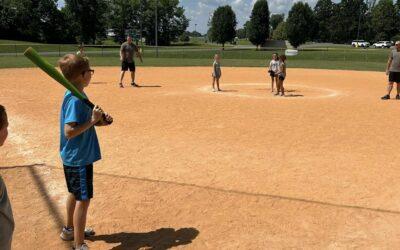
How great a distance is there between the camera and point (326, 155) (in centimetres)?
711

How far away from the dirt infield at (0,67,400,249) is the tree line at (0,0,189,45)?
2622 inches

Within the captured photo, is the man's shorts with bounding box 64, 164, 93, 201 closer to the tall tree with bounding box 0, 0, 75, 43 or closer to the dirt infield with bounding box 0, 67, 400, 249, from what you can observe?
the dirt infield with bounding box 0, 67, 400, 249

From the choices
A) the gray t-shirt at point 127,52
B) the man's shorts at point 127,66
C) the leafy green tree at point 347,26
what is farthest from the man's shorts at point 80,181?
the leafy green tree at point 347,26

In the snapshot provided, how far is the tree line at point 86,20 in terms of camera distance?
7162 centimetres

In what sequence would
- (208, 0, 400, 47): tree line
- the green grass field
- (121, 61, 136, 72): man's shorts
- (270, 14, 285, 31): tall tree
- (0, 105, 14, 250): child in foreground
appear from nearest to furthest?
1. (0, 105, 14, 250): child in foreground
2. (121, 61, 136, 72): man's shorts
3. the green grass field
4. (208, 0, 400, 47): tree line
5. (270, 14, 285, 31): tall tree

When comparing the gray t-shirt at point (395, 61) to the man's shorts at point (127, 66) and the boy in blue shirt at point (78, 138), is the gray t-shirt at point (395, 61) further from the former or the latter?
the boy in blue shirt at point (78, 138)

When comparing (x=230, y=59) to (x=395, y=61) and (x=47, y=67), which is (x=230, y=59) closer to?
(x=395, y=61)

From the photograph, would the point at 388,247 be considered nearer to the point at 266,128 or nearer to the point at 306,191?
the point at 306,191

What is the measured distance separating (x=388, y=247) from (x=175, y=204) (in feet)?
7.71

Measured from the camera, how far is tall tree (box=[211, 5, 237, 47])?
67.8 metres

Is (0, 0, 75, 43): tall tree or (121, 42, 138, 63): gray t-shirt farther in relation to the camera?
(0, 0, 75, 43): tall tree

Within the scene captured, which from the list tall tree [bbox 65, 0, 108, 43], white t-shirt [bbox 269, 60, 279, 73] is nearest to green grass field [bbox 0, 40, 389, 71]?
white t-shirt [bbox 269, 60, 279, 73]

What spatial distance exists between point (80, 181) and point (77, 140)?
0.37 metres

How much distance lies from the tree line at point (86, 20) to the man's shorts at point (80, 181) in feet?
244
